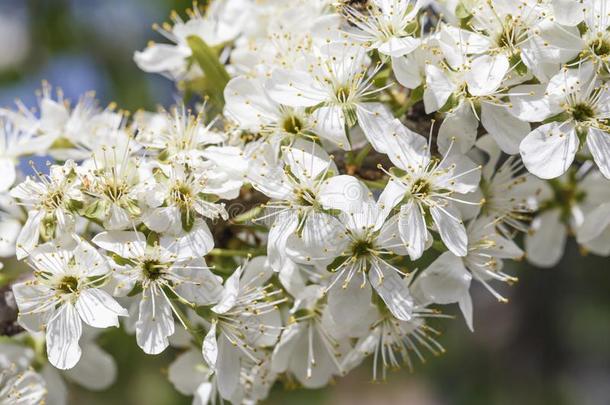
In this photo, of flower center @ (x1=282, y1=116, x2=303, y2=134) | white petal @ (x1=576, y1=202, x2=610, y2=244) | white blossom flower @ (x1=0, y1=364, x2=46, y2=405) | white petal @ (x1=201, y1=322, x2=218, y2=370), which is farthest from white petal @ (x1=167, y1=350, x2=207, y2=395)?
white petal @ (x1=576, y1=202, x2=610, y2=244)

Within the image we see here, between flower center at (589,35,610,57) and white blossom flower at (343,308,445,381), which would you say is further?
white blossom flower at (343,308,445,381)

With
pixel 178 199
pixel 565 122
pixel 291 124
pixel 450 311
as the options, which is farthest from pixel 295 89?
pixel 450 311

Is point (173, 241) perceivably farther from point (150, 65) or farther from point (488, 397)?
point (488, 397)

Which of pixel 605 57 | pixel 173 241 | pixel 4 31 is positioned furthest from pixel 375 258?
pixel 4 31

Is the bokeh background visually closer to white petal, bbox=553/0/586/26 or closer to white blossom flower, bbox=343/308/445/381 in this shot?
white blossom flower, bbox=343/308/445/381

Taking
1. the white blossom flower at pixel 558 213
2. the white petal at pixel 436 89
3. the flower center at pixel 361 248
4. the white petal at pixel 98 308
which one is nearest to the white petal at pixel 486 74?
the white petal at pixel 436 89

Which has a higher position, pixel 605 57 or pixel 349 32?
pixel 349 32

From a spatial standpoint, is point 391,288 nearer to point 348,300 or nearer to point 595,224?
point 348,300
